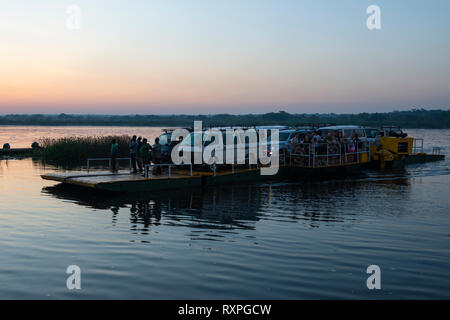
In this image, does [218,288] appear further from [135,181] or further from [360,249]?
[135,181]

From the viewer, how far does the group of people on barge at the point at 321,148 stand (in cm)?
2588

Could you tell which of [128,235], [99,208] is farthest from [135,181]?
A: [128,235]

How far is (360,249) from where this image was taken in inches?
449

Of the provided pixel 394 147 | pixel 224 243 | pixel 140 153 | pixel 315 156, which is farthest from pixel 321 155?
pixel 224 243

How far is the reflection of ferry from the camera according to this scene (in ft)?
65.9

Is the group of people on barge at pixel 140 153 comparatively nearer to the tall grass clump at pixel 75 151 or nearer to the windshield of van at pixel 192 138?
the windshield of van at pixel 192 138

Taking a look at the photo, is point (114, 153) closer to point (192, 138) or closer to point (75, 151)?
point (192, 138)

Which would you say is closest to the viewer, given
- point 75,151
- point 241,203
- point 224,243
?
point 224,243

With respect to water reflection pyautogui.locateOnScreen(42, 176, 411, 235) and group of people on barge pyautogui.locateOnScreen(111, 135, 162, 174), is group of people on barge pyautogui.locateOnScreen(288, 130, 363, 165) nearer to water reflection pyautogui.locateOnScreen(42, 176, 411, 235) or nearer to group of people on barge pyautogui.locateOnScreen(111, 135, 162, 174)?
water reflection pyautogui.locateOnScreen(42, 176, 411, 235)

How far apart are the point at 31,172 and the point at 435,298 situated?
25.1 meters

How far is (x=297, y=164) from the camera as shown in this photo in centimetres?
2602

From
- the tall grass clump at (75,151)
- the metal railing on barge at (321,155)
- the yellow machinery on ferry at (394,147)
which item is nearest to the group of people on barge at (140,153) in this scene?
the metal railing on barge at (321,155)

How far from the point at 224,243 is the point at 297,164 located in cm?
1467

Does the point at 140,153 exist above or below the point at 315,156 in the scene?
above
